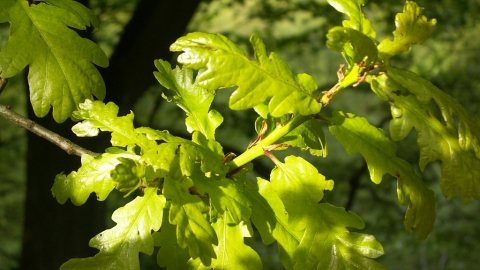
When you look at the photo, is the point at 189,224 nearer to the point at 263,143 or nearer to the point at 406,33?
the point at 263,143

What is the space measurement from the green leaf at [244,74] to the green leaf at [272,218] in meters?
0.25

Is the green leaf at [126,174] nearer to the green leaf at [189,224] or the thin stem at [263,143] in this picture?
the green leaf at [189,224]

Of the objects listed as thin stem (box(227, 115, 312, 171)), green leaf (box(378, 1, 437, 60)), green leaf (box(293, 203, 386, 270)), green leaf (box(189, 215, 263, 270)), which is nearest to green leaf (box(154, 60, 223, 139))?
thin stem (box(227, 115, 312, 171))

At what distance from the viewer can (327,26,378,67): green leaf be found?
1009 millimetres

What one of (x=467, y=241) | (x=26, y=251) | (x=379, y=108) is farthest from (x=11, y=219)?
(x=467, y=241)

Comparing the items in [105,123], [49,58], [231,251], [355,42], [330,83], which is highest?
[355,42]

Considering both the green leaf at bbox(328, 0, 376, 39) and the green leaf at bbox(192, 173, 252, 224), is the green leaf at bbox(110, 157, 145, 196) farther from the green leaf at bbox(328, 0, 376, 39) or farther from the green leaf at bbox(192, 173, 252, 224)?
the green leaf at bbox(328, 0, 376, 39)

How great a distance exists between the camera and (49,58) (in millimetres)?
1308

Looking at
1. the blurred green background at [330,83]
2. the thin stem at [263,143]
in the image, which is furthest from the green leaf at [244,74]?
the blurred green background at [330,83]

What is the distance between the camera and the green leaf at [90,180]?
124 centimetres

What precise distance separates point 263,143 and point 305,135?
0.11 m

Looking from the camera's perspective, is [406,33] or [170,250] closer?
[406,33]

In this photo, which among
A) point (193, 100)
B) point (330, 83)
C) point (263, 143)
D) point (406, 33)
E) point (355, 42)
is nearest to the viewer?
point (355, 42)

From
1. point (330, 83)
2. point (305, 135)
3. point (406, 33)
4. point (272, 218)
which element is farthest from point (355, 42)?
point (330, 83)
